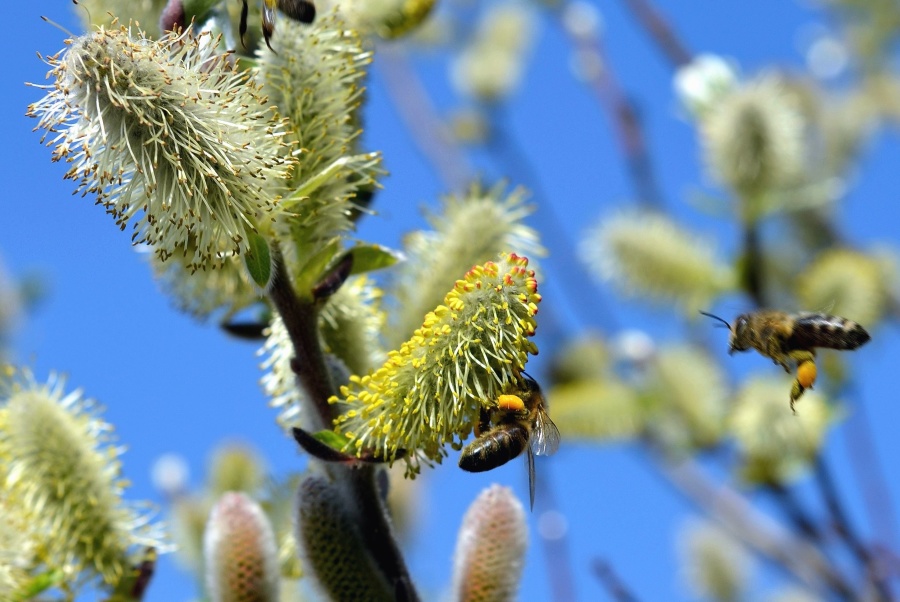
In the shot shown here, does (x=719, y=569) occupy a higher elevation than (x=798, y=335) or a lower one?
higher

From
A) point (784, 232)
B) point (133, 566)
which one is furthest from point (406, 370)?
point (784, 232)

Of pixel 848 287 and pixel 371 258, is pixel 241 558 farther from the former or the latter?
pixel 848 287

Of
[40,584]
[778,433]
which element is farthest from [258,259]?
[778,433]

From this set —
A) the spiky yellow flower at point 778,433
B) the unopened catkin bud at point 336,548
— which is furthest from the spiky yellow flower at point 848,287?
the unopened catkin bud at point 336,548

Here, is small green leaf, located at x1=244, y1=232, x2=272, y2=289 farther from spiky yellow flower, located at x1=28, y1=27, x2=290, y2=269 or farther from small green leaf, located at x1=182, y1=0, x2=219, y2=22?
small green leaf, located at x1=182, y1=0, x2=219, y2=22

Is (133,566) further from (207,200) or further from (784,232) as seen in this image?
(784,232)

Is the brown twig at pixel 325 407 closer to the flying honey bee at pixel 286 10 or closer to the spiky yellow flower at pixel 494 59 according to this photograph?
the flying honey bee at pixel 286 10

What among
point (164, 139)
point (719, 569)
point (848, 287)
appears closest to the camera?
point (164, 139)
